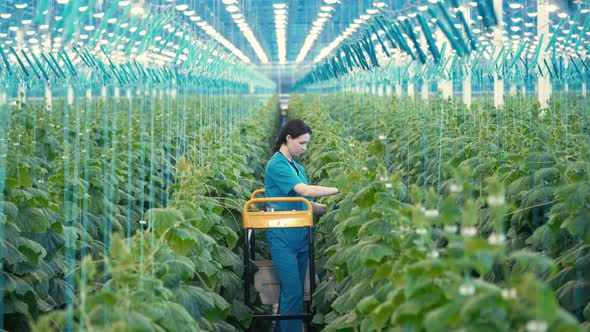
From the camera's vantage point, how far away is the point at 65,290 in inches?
231

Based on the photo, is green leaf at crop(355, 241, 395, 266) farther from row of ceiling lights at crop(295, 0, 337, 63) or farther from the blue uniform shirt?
row of ceiling lights at crop(295, 0, 337, 63)

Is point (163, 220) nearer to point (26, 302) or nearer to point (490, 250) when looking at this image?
point (26, 302)

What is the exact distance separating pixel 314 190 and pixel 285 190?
42 centimetres

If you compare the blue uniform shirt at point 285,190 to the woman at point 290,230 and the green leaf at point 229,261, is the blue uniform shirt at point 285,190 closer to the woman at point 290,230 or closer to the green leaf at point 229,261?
the woman at point 290,230

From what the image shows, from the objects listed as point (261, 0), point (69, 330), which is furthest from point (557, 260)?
point (261, 0)

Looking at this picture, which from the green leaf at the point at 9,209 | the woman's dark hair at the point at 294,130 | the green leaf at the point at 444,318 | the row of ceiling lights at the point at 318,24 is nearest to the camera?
the green leaf at the point at 444,318

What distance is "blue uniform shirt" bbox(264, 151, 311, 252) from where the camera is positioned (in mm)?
6391

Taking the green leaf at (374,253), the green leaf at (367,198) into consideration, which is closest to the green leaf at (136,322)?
the green leaf at (374,253)

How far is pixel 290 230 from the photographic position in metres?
6.40

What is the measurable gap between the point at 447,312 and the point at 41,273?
140 inches

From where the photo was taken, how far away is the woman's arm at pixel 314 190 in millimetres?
6224

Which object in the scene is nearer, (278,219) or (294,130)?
(278,219)

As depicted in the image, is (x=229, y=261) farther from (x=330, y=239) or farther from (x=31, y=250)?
(x=31, y=250)

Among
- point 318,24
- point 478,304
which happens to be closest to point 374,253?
point 478,304
